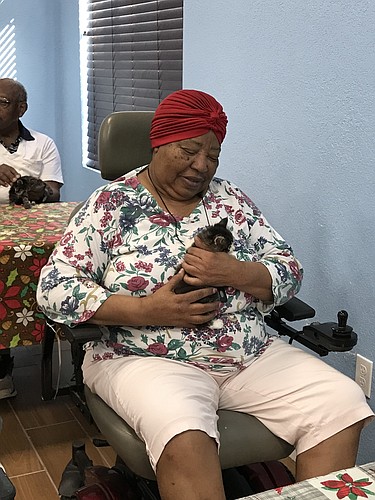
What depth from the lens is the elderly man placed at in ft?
10.2

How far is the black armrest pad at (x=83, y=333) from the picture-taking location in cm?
167

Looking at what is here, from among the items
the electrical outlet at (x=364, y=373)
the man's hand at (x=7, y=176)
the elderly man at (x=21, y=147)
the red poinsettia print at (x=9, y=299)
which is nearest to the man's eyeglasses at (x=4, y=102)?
the elderly man at (x=21, y=147)

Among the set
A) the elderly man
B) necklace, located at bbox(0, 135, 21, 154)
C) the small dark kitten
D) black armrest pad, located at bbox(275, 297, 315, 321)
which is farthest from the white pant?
necklace, located at bbox(0, 135, 21, 154)

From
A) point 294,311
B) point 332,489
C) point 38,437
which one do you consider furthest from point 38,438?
point 332,489

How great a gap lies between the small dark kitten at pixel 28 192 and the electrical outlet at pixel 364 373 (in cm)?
144

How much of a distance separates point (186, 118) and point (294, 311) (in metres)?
0.58

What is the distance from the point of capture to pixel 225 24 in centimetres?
265

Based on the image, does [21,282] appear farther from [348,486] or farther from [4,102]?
[348,486]

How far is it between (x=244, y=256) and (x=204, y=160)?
0.89 feet

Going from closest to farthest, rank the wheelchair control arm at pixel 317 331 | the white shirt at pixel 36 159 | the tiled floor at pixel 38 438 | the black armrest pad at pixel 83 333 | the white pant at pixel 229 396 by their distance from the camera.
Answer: the white pant at pixel 229 396, the black armrest pad at pixel 83 333, the wheelchair control arm at pixel 317 331, the tiled floor at pixel 38 438, the white shirt at pixel 36 159

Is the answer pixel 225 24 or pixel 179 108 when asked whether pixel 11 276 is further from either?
pixel 225 24

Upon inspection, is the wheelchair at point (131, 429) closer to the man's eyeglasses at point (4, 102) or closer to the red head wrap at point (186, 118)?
the red head wrap at point (186, 118)

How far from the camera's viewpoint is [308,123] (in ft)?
7.30

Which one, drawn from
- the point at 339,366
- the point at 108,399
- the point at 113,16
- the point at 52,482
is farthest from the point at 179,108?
the point at 113,16
